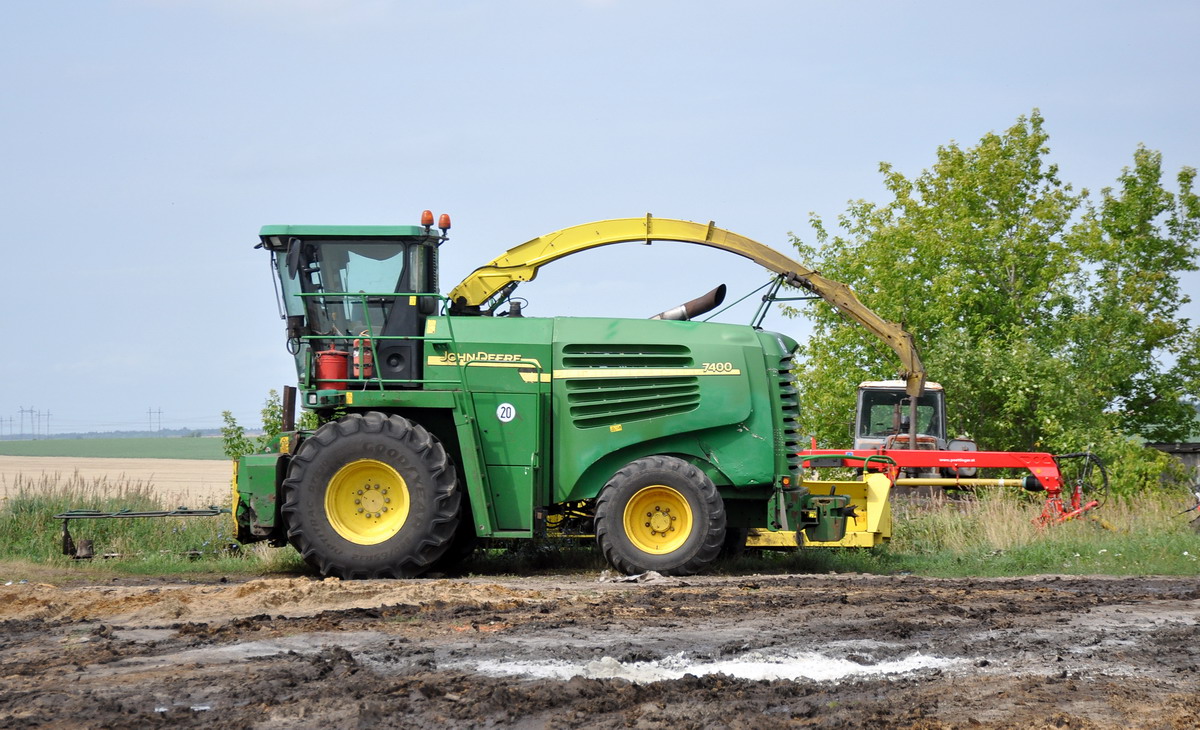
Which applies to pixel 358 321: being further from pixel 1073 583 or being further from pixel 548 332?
pixel 1073 583

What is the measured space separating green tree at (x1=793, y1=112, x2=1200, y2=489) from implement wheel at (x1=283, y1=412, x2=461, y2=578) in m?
16.1

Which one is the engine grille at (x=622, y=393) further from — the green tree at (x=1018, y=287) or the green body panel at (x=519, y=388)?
the green tree at (x=1018, y=287)

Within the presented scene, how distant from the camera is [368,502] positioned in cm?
1091

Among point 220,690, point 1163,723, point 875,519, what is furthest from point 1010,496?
point 220,690

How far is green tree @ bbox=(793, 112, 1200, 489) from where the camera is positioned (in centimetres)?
2539

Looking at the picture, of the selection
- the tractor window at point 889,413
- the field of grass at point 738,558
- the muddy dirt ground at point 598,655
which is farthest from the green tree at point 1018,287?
the muddy dirt ground at point 598,655

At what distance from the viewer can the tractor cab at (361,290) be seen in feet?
37.2

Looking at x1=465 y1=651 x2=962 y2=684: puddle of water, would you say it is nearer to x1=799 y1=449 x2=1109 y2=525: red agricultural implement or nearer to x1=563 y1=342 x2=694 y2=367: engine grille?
x1=563 y1=342 x2=694 y2=367: engine grille

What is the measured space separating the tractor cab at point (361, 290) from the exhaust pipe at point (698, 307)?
261 cm

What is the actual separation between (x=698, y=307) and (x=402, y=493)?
3.83 metres

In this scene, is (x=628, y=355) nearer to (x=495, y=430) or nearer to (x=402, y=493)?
(x=495, y=430)

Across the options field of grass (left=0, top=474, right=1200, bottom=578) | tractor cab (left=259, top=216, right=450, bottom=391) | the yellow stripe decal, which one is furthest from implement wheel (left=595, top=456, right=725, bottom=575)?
tractor cab (left=259, top=216, right=450, bottom=391)

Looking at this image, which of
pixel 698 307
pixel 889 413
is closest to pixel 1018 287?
pixel 889 413

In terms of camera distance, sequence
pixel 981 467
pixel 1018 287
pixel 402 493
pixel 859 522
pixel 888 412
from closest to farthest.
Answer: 1. pixel 402 493
2. pixel 859 522
3. pixel 981 467
4. pixel 888 412
5. pixel 1018 287
